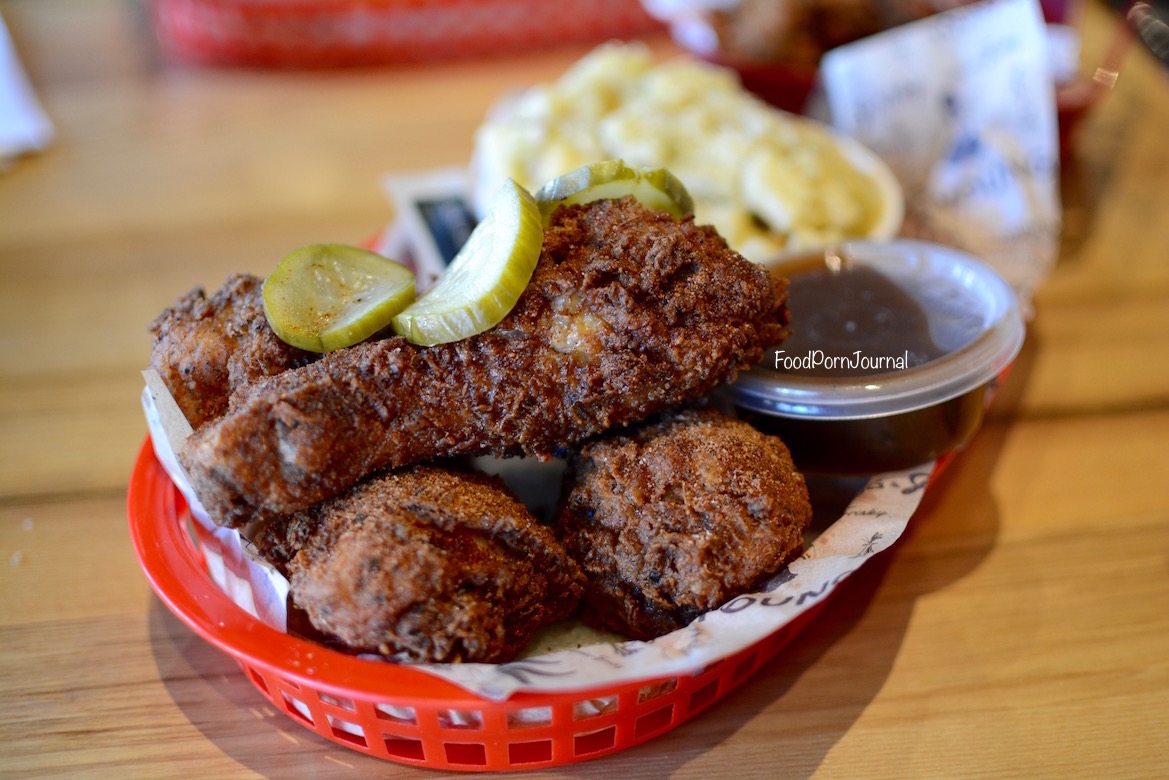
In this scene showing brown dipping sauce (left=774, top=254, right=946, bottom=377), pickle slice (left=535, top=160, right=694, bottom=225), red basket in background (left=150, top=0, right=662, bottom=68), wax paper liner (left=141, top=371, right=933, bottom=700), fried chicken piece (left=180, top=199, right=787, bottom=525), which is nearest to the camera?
wax paper liner (left=141, top=371, right=933, bottom=700)

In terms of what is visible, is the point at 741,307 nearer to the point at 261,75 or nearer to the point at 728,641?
the point at 728,641

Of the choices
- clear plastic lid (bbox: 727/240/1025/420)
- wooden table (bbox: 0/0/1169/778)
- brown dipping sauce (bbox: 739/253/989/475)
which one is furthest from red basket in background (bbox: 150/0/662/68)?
brown dipping sauce (bbox: 739/253/989/475)

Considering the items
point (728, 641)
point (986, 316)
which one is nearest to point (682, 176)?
point (986, 316)

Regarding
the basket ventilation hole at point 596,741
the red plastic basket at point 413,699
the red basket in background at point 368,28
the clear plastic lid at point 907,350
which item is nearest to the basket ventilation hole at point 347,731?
the red plastic basket at point 413,699

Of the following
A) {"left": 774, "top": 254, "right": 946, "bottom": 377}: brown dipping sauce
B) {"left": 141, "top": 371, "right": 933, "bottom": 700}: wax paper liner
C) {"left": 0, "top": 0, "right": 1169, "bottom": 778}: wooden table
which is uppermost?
{"left": 774, "top": 254, "right": 946, "bottom": 377}: brown dipping sauce

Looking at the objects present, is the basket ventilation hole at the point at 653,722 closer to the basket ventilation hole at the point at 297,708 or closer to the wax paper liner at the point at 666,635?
the wax paper liner at the point at 666,635

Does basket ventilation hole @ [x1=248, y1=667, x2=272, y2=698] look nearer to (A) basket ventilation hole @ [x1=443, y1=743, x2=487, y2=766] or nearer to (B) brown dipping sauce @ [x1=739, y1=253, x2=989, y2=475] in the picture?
(A) basket ventilation hole @ [x1=443, y1=743, x2=487, y2=766]
